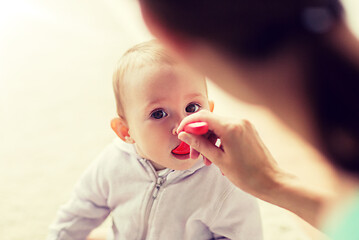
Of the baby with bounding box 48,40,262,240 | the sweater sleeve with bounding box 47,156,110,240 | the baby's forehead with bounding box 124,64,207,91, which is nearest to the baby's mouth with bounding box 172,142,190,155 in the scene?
the baby with bounding box 48,40,262,240

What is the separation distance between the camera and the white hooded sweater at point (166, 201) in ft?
2.44

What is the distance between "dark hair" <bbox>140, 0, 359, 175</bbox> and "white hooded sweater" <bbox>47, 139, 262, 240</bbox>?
1.19 feet

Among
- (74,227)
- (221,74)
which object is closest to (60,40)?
(74,227)

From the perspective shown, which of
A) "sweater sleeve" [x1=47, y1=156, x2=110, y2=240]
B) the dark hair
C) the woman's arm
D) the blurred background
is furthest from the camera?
the blurred background

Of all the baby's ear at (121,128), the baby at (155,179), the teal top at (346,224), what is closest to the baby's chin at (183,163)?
the baby at (155,179)

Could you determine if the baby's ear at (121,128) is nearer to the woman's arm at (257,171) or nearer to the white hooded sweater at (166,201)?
the white hooded sweater at (166,201)

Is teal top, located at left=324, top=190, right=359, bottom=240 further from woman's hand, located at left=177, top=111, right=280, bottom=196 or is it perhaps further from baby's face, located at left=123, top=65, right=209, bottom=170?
baby's face, located at left=123, top=65, right=209, bottom=170

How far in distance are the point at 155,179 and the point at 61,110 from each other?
3.25 ft

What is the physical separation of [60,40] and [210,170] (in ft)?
5.80

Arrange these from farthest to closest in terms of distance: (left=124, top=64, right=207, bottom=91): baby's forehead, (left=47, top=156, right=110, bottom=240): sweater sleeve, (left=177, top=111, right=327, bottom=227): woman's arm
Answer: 1. (left=47, top=156, right=110, bottom=240): sweater sleeve
2. (left=124, top=64, right=207, bottom=91): baby's forehead
3. (left=177, top=111, right=327, bottom=227): woman's arm

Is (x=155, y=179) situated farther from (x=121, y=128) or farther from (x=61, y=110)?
(x=61, y=110)

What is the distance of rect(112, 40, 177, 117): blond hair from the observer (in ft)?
2.24

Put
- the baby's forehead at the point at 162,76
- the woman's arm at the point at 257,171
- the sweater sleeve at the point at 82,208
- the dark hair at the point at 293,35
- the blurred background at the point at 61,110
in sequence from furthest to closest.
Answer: the blurred background at the point at 61,110 < the sweater sleeve at the point at 82,208 < the baby's forehead at the point at 162,76 < the woman's arm at the point at 257,171 < the dark hair at the point at 293,35

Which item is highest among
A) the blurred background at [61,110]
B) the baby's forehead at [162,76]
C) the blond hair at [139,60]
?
the blond hair at [139,60]
